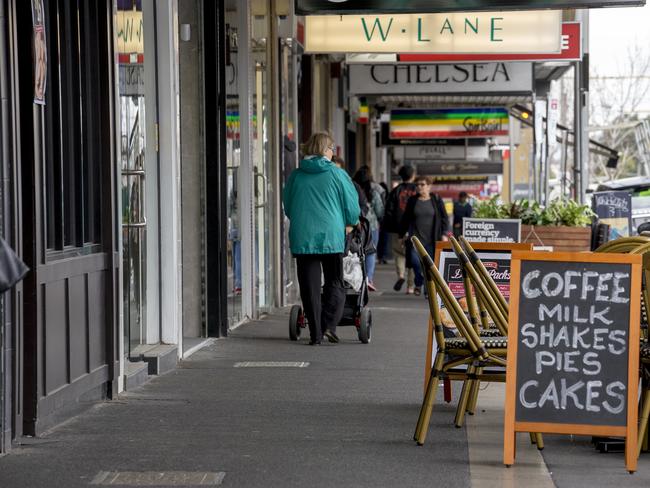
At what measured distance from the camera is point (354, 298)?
11.5 m

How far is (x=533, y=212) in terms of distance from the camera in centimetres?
1293

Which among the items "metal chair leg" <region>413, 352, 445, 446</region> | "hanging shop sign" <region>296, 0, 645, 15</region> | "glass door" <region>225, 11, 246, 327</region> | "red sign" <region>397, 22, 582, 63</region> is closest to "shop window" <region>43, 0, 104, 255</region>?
"hanging shop sign" <region>296, 0, 645, 15</region>

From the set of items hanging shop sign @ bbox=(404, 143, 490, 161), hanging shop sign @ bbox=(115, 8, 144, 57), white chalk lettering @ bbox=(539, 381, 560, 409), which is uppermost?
hanging shop sign @ bbox=(115, 8, 144, 57)

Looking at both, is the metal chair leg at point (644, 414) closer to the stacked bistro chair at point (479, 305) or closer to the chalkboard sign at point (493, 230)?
the stacked bistro chair at point (479, 305)

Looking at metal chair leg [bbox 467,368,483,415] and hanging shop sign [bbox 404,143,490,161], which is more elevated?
hanging shop sign [bbox 404,143,490,161]

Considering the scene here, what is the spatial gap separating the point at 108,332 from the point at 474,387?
84.1 inches

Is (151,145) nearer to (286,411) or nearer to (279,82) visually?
(286,411)

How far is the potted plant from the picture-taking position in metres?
12.5

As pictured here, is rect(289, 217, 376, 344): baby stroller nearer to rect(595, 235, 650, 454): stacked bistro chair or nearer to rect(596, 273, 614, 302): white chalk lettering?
rect(595, 235, 650, 454): stacked bistro chair

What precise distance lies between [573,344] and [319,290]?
510 cm

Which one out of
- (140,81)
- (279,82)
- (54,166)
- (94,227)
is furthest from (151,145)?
(279,82)

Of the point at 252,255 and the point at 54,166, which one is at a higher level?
the point at 54,166

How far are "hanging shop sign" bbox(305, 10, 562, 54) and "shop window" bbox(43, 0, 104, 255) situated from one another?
518 centimetres

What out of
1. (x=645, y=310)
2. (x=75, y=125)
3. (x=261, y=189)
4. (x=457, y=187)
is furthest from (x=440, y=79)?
(x=457, y=187)
